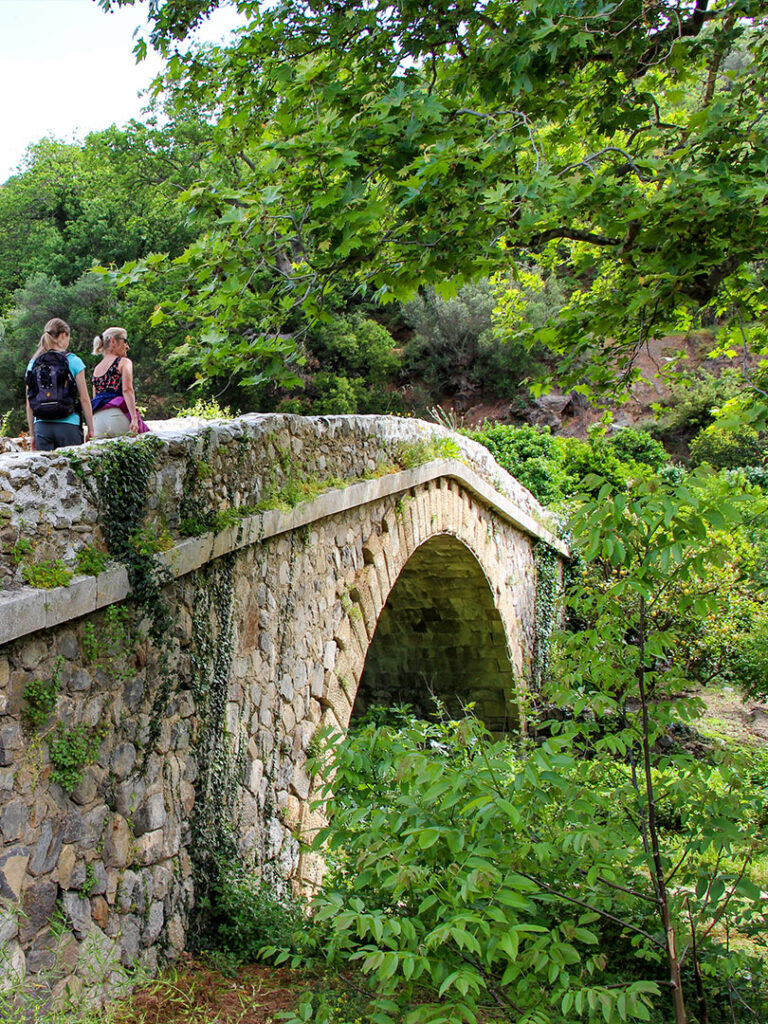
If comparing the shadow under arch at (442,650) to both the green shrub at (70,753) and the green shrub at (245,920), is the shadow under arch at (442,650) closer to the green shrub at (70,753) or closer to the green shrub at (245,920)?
the green shrub at (245,920)

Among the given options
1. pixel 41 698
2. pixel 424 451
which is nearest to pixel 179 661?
pixel 41 698

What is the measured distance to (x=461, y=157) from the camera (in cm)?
331

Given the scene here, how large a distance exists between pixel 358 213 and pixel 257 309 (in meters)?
0.95

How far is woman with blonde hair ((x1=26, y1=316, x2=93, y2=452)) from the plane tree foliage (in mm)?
1214

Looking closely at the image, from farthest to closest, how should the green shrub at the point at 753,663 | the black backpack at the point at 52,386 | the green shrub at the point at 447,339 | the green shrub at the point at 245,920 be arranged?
the green shrub at the point at 447,339
the green shrub at the point at 753,663
the black backpack at the point at 52,386
the green shrub at the point at 245,920

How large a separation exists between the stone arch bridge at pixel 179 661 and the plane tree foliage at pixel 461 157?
89 cm

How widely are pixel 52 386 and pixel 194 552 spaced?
62.7 inches

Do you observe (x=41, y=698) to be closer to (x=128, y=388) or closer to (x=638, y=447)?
(x=128, y=388)

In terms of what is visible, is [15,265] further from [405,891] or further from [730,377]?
[405,891]

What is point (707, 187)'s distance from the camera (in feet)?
10.4

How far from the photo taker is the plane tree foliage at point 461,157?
3.25m

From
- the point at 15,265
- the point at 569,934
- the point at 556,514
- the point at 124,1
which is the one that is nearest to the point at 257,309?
the point at 124,1

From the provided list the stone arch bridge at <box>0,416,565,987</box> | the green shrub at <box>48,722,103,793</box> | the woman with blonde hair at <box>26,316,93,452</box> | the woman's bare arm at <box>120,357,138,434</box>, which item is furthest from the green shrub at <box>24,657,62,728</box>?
the woman's bare arm at <box>120,357,138,434</box>

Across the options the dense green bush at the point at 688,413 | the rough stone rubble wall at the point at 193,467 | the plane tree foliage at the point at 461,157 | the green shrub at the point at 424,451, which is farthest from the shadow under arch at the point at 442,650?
the dense green bush at the point at 688,413
